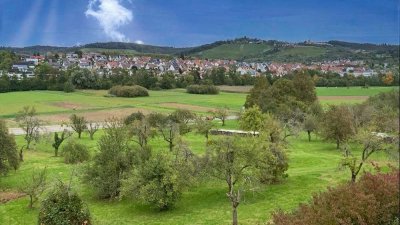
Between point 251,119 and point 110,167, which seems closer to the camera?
point 110,167

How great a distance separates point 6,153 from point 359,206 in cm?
3094

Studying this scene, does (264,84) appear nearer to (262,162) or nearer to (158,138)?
(158,138)

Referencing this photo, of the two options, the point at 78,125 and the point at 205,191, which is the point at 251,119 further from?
the point at 78,125

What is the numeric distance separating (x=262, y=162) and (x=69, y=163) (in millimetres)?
20421

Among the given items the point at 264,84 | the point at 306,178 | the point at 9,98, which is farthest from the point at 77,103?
the point at 306,178

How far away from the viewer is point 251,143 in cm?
2545

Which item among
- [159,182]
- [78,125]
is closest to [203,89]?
[78,125]

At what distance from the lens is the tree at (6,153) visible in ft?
113

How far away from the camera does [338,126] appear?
43.2 meters

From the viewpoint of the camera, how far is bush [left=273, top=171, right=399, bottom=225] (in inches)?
338

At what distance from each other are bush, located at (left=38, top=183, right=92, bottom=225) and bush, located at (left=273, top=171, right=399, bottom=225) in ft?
46.2

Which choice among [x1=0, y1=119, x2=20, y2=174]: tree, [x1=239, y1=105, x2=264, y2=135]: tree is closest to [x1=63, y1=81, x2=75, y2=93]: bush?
[x1=239, y1=105, x2=264, y2=135]: tree

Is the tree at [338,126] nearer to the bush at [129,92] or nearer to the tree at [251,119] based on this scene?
the tree at [251,119]

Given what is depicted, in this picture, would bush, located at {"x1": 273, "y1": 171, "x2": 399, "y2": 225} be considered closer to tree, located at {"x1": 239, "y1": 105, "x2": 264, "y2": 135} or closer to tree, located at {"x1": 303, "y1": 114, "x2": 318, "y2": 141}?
tree, located at {"x1": 239, "y1": 105, "x2": 264, "y2": 135}
